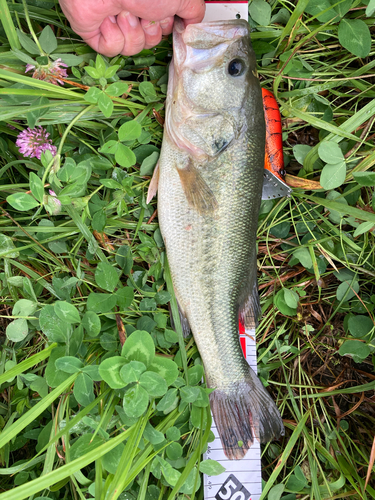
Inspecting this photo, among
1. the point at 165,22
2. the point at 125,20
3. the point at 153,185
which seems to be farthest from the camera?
the point at 153,185

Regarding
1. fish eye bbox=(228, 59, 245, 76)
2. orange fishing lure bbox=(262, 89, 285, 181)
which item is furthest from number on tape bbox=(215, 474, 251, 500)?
fish eye bbox=(228, 59, 245, 76)

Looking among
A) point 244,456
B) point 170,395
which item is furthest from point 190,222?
point 244,456

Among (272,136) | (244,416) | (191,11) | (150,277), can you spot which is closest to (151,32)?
(191,11)

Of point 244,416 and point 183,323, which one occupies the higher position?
point 183,323

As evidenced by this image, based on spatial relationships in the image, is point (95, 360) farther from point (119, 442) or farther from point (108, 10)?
point (108, 10)

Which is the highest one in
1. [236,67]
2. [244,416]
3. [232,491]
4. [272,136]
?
[236,67]

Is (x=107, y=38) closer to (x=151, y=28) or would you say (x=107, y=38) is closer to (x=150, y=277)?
(x=151, y=28)

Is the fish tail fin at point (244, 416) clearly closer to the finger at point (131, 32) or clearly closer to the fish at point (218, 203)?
the fish at point (218, 203)

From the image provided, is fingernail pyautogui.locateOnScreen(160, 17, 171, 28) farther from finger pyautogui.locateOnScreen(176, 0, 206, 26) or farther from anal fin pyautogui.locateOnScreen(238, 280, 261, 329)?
anal fin pyautogui.locateOnScreen(238, 280, 261, 329)
